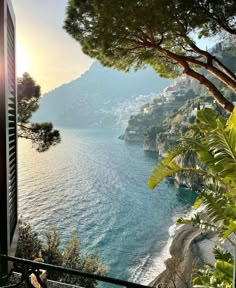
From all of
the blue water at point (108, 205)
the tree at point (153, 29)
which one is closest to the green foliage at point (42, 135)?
the blue water at point (108, 205)

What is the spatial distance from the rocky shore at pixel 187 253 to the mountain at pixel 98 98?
46.8m

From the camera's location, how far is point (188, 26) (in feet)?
13.8

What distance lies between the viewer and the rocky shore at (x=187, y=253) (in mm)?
9547

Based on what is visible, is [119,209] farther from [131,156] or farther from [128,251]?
[131,156]

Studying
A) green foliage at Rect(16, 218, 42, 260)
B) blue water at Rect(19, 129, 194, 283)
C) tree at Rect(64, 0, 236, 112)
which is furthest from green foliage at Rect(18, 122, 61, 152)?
green foliage at Rect(16, 218, 42, 260)

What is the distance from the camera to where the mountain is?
6301 centimetres

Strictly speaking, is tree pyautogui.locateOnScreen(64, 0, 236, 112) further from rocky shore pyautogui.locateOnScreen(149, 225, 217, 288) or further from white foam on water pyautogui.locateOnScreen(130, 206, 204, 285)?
white foam on water pyautogui.locateOnScreen(130, 206, 204, 285)

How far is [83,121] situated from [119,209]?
4631cm

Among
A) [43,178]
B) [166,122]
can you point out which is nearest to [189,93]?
[166,122]

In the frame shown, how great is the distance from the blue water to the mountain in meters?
28.5

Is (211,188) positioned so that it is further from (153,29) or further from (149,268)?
(149,268)

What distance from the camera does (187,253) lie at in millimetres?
11594

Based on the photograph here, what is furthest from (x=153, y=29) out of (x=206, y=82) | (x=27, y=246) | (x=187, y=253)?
(x=187, y=253)

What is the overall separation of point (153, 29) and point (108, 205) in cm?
1827
